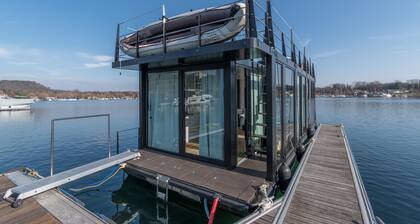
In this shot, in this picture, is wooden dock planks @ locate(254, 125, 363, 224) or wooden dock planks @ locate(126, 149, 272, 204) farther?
wooden dock planks @ locate(126, 149, 272, 204)

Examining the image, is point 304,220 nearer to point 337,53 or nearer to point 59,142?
point 59,142

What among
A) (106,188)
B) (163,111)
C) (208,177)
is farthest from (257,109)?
(106,188)

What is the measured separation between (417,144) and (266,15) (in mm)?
11253

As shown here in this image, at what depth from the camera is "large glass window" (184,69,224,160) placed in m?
4.53

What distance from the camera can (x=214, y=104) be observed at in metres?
4.63

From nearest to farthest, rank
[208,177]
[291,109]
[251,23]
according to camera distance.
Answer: [251,23], [208,177], [291,109]

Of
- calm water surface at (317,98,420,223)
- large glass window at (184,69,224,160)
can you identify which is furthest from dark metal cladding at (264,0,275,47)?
calm water surface at (317,98,420,223)

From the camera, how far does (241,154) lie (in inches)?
A: 202

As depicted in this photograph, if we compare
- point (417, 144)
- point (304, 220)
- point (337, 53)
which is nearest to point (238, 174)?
point (304, 220)

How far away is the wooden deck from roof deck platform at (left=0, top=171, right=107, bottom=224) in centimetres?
246

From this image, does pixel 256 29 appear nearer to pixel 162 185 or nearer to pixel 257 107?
pixel 257 107

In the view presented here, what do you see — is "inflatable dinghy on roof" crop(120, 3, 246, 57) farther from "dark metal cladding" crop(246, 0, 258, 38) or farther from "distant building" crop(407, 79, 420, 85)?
"distant building" crop(407, 79, 420, 85)

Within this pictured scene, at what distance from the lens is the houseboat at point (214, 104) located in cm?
368

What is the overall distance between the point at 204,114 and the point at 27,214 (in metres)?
3.46
